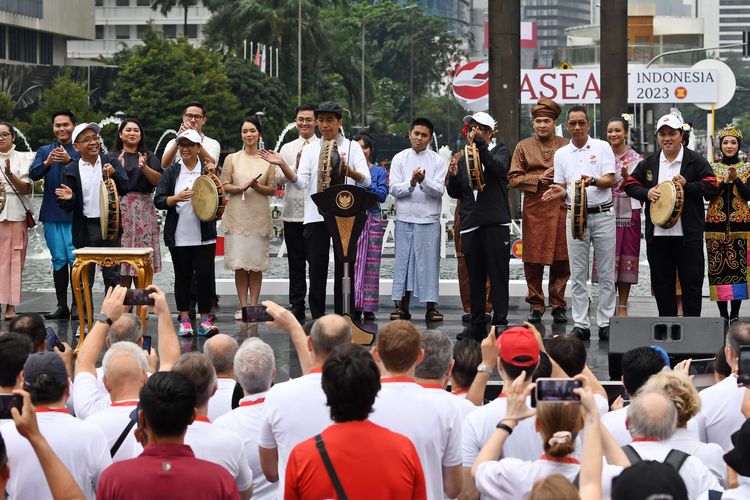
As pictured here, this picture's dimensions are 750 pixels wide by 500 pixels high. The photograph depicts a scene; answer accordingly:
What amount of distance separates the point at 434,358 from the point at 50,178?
6.61 m

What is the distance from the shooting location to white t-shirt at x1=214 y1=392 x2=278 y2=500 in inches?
238

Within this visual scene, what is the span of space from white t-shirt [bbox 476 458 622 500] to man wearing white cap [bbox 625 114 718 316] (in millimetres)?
6070

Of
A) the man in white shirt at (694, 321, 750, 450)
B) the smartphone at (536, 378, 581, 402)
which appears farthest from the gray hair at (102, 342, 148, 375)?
the man in white shirt at (694, 321, 750, 450)

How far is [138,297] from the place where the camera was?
7434 millimetres

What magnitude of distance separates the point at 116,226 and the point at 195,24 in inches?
4580

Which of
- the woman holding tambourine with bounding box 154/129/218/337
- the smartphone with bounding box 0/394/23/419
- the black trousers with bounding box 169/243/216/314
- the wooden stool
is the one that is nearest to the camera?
the smartphone with bounding box 0/394/23/419

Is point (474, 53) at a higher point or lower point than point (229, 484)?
higher

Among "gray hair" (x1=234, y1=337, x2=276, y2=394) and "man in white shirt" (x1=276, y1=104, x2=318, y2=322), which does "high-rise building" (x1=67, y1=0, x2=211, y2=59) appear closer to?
"man in white shirt" (x1=276, y1=104, x2=318, y2=322)

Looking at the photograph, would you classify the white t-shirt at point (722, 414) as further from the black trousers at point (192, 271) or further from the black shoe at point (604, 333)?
the black trousers at point (192, 271)

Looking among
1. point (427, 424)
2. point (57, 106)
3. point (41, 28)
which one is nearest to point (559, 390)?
point (427, 424)

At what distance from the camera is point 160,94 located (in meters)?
66.2

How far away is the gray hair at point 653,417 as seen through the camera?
16.9 ft

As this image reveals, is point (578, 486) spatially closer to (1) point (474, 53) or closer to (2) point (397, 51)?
(2) point (397, 51)

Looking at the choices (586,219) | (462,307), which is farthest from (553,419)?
(462,307)
